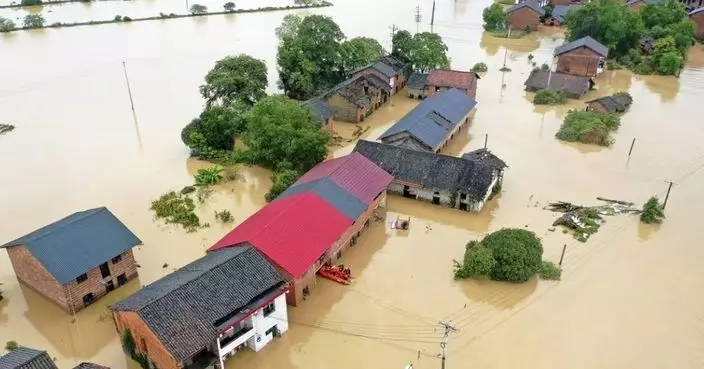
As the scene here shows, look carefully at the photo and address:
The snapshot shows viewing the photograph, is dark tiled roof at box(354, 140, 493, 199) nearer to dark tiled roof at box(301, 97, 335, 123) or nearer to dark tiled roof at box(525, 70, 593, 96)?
dark tiled roof at box(301, 97, 335, 123)

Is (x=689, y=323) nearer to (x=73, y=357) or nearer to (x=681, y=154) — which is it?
(x=681, y=154)

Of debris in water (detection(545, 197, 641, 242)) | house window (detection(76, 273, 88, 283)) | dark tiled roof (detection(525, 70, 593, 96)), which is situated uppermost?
dark tiled roof (detection(525, 70, 593, 96))

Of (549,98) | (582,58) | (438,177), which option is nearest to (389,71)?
(549,98)

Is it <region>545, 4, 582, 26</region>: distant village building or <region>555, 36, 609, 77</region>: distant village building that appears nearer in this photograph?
<region>555, 36, 609, 77</region>: distant village building

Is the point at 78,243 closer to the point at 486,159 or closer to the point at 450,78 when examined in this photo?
the point at 486,159

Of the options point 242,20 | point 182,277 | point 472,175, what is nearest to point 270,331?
point 182,277

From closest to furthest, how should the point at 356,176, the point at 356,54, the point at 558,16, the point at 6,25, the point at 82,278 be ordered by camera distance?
the point at 82,278 < the point at 356,176 < the point at 356,54 < the point at 6,25 < the point at 558,16

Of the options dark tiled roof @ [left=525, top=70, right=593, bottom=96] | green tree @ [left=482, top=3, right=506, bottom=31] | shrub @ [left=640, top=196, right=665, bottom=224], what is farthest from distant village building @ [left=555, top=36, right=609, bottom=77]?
shrub @ [left=640, top=196, right=665, bottom=224]
